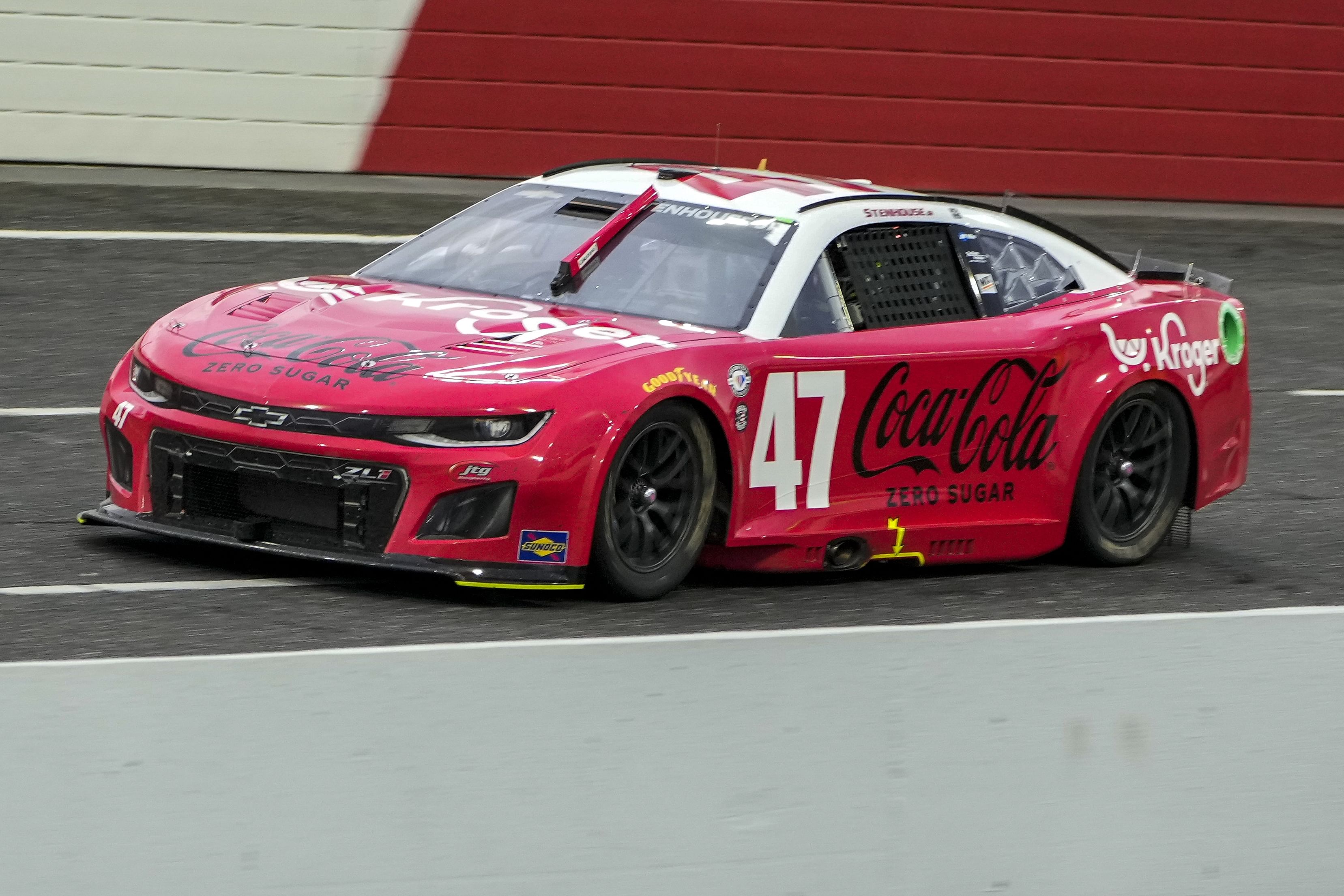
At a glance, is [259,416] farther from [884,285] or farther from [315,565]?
[884,285]

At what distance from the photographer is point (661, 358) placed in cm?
626

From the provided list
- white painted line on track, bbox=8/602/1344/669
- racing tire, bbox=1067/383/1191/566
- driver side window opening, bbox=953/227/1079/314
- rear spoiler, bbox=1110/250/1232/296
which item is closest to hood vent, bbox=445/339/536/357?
white painted line on track, bbox=8/602/1344/669

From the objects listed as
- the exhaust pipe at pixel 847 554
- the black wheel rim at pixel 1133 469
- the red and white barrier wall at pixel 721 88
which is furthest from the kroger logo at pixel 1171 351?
the red and white barrier wall at pixel 721 88

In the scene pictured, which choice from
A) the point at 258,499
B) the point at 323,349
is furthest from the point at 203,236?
the point at 258,499

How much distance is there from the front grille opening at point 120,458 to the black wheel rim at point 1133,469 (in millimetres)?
3326

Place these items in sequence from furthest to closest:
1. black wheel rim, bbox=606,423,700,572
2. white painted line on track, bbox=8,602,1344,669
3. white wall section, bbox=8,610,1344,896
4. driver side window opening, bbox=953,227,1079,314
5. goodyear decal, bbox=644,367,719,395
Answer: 1. driver side window opening, bbox=953,227,1079,314
2. black wheel rim, bbox=606,423,700,572
3. goodyear decal, bbox=644,367,719,395
4. white painted line on track, bbox=8,602,1344,669
5. white wall section, bbox=8,610,1344,896

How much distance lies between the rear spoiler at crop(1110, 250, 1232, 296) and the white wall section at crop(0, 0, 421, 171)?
8219mm

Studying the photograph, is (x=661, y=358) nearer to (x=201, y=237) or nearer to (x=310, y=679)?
(x=310, y=679)

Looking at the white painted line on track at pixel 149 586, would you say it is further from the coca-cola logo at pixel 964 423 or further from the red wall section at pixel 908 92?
the red wall section at pixel 908 92

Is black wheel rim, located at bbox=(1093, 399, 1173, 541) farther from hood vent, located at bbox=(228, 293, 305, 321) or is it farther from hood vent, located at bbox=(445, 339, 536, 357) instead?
hood vent, located at bbox=(228, 293, 305, 321)

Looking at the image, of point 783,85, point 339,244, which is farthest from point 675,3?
point 339,244

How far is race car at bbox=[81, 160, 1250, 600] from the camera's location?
6.01 meters

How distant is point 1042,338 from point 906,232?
59 centimetres

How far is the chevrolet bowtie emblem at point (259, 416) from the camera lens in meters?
6.04
